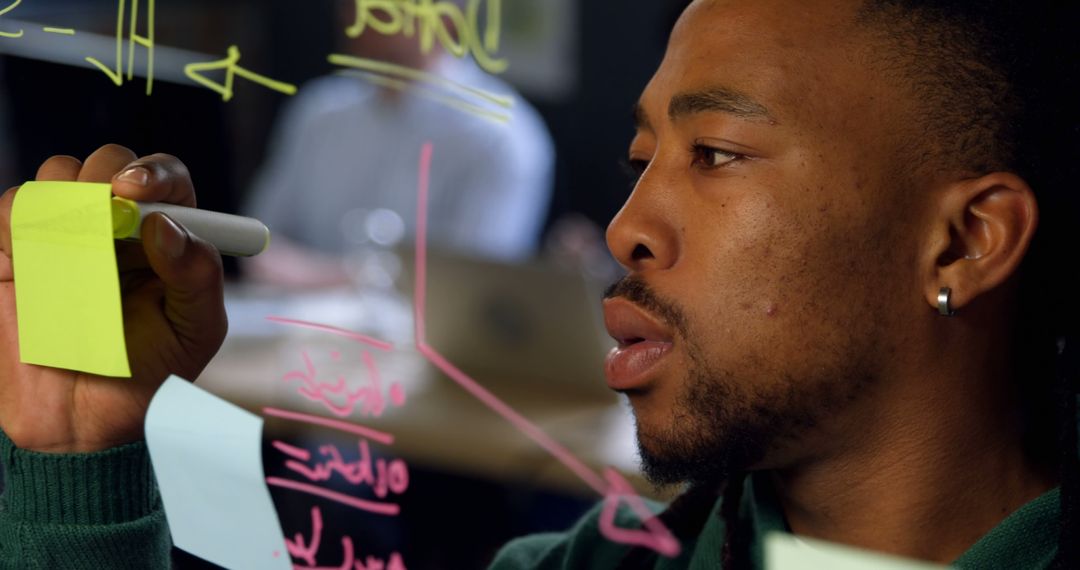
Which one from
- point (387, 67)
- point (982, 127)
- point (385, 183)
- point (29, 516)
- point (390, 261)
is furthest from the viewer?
point (385, 183)

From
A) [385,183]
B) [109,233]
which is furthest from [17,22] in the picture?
[385,183]

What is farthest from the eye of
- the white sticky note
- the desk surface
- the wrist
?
the desk surface

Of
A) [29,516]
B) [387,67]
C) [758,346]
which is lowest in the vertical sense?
[29,516]

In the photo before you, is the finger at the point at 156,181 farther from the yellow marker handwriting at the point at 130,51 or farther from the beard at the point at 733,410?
the beard at the point at 733,410

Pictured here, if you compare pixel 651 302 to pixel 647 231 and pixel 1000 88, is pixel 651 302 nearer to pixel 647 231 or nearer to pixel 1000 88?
pixel 647 231

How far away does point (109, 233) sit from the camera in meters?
0.75

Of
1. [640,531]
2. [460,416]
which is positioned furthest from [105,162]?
[460,416]

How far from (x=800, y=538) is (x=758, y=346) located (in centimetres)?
18

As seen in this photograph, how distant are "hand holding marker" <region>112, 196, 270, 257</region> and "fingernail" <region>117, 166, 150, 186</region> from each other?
1 cm

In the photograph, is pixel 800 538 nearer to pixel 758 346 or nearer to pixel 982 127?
pixel 758 346

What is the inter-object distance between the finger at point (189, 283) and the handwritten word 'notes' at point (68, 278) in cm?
3

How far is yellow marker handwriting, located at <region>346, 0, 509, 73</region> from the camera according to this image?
855mm

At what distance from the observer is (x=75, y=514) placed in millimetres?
805

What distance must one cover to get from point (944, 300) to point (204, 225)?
1.61ft
